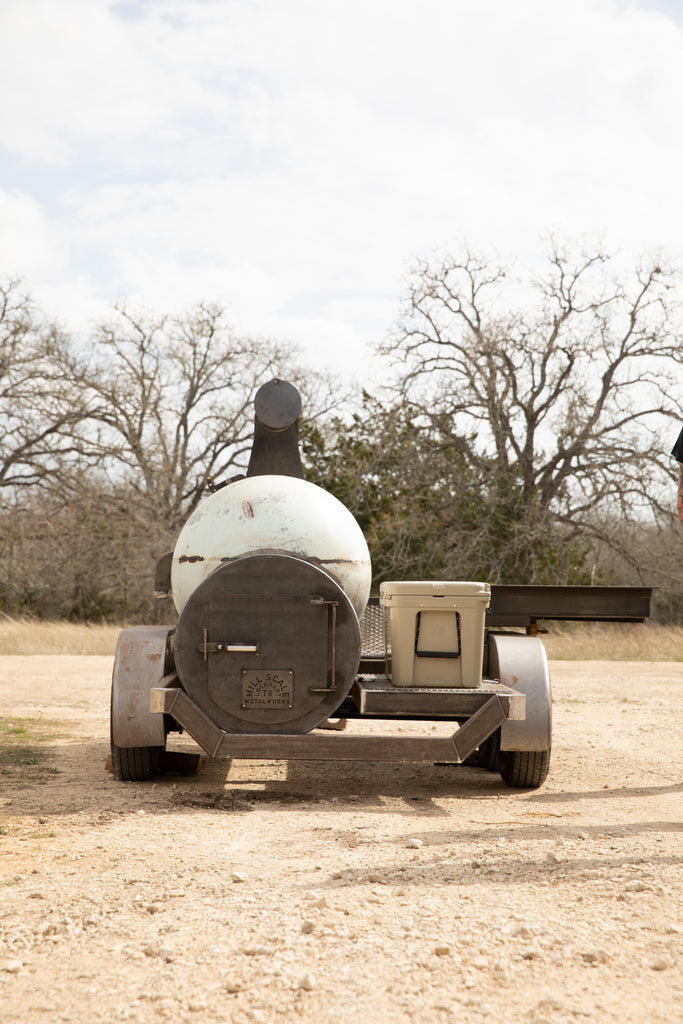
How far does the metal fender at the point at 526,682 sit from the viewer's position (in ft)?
22.2

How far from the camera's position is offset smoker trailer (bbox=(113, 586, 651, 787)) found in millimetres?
6387

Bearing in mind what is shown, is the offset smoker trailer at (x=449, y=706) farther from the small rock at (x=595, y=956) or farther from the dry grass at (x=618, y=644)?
the dry grass at (x=618, y=644)

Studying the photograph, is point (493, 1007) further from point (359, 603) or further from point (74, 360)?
point (74, 360)

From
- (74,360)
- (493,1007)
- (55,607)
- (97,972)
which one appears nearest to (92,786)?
(97,972)

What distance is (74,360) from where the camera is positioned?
32.8 meters

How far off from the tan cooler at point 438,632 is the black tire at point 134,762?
1.93m

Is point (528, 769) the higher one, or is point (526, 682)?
point (526, 682)

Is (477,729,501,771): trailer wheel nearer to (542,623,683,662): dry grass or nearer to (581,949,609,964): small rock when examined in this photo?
(581,949,609,964): small rock

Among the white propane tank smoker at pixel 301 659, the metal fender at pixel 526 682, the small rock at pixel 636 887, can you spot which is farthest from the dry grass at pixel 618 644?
the small rock at pixel 636 887

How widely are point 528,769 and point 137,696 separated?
296cm

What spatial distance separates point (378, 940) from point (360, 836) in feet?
5.99

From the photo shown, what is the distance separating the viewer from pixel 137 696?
680 cm

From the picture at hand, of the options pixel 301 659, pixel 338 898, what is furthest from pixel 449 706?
pixel 338 898

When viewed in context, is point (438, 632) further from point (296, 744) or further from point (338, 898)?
point (338, 898)
